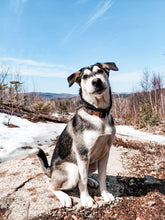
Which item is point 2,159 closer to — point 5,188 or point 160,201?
point 5,188

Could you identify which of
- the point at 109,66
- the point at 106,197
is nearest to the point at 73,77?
the point at 109,66

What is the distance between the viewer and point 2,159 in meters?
4.72

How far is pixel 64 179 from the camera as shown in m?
2.45

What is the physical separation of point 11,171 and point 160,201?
3.11 metres

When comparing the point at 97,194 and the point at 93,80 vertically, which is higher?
the point at 93,80

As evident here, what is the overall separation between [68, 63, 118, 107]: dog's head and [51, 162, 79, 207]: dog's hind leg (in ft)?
3.45

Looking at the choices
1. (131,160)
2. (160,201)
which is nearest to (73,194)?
(160,201)

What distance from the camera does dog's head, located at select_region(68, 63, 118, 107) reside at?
2182mm

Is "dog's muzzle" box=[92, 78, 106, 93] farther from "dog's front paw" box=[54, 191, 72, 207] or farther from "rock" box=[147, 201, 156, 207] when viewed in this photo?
"rock" box=[147, 201, 156, 207]

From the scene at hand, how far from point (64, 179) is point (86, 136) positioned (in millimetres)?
786

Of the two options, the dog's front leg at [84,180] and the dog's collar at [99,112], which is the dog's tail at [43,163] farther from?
the dog's collar at [99,112]

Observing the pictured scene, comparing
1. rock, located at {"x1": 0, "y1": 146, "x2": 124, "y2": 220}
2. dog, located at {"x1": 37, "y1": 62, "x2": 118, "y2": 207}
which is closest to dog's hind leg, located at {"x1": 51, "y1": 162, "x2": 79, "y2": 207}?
dog, located at {"x1": 37, "y1": 62, "x2": 118, "y2": 207}

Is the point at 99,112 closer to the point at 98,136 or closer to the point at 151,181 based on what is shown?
the point at 98,136

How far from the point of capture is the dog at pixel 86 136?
7.44 ft
